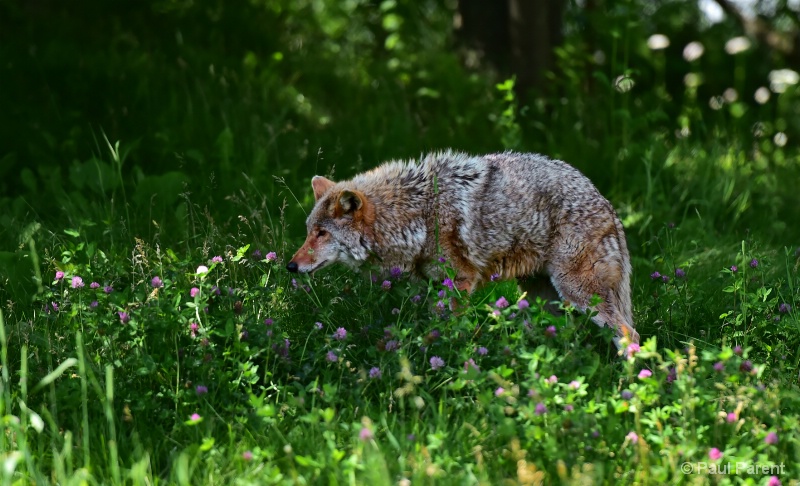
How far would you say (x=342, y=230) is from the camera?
585 centimetres

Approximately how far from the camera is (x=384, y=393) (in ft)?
15.2

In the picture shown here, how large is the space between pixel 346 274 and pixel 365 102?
170 inches

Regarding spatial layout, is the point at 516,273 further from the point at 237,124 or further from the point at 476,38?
the point at 476,38

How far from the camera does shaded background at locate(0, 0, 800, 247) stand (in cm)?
787

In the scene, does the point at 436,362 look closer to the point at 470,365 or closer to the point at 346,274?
the point at 470,365

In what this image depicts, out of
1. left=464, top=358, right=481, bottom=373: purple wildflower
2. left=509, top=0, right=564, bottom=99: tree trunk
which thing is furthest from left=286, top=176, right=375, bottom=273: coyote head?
left=509, top=0, right=564, bottom=99: tree trunk

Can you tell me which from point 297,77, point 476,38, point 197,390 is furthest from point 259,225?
point 476,38

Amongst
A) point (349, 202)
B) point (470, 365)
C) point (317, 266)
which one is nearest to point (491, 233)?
point (349, 202)

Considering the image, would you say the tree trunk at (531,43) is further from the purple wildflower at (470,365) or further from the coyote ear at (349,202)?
the purple wildflower at (470,365)

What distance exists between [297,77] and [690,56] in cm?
515

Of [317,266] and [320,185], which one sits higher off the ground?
[320,185]

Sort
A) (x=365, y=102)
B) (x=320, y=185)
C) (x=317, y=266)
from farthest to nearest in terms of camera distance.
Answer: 1. (x=365, y=102)
2. (x=320, y=185)
3. (x=317, y=266)

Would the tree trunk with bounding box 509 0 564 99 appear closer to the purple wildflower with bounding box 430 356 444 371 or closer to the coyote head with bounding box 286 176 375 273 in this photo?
the coyote head with bounding box 286 176 375 273

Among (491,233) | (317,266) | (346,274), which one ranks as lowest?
(346,274)
